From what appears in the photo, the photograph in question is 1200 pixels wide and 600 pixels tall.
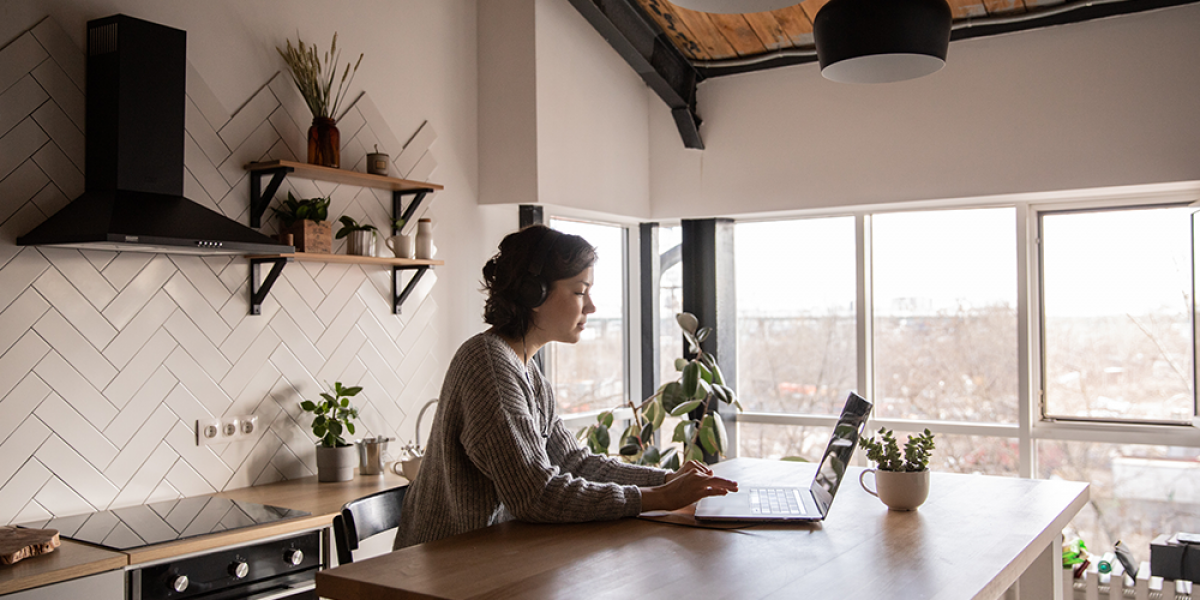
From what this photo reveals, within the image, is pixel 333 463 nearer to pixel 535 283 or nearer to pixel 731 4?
pixel 535 283

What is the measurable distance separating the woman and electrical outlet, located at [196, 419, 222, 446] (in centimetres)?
118

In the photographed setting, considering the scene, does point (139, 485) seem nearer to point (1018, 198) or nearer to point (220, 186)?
point (220, 186)

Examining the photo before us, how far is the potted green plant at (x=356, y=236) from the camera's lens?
3.11 m

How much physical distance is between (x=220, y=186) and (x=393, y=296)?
84 centimetres

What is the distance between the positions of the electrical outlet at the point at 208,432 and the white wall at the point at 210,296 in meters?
0.03

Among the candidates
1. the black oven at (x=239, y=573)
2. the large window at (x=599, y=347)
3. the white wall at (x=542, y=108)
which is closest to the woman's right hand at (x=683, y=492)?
the black oven at (x=239, y=573)

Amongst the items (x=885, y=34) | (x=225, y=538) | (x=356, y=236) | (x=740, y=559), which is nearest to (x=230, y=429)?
(x=225, y=538)

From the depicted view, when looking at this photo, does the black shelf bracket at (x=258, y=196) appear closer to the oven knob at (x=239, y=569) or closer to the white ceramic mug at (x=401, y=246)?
the white ceramic mug at (x=401, y=246)

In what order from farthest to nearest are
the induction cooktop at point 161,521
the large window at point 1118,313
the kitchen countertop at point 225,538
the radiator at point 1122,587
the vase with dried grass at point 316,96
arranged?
the large window at point 1118,313 → the radiator at point 1122,587 → the vase with dried grass at point 316,96 → the induction cooktop at point 161,521 → the kitchen countertop at point 225,538

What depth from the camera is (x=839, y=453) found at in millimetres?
1772

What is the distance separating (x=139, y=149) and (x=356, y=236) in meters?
0.84

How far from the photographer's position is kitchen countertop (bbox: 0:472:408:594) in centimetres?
191

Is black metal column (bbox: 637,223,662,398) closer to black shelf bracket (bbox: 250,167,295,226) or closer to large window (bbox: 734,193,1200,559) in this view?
large window (bbox: 734,193,1200,559)

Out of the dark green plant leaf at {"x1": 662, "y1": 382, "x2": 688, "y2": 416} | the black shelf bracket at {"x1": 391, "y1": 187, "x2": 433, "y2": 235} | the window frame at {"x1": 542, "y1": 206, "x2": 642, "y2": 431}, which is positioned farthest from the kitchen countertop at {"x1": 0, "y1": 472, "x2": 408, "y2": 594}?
the window frame at {"x1": 542, "y1": 206, "x2": 642, "y2": 431}
